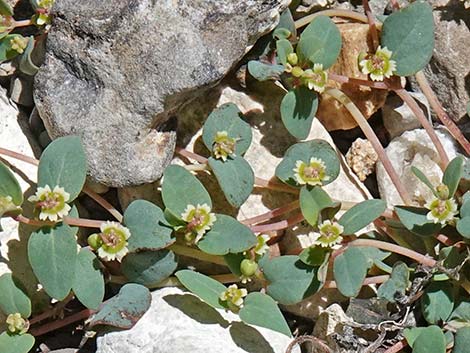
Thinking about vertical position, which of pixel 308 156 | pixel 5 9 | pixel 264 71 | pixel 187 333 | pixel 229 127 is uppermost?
pixel 5 9

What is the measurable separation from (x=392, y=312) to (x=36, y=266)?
161 cm

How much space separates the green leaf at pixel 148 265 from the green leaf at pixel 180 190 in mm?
227

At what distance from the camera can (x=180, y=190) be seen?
3.76m

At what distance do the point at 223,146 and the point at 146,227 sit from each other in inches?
19.7

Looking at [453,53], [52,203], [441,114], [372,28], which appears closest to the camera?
[52,203]

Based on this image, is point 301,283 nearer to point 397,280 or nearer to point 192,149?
point 397,280

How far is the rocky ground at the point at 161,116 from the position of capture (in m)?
3.81

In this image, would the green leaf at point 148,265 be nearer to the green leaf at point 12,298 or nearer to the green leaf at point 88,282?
the green leaf at point 88,282

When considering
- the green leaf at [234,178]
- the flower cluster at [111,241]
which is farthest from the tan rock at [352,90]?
the flower cluster at [111,241]

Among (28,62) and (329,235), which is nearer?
(329,235)

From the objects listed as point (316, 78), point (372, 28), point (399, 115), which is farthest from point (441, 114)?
point (316, 78)

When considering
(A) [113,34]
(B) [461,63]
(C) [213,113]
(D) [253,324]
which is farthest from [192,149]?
(B) [461,63]

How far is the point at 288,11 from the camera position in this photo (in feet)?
13.8

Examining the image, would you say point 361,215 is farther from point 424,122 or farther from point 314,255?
point 424,122
